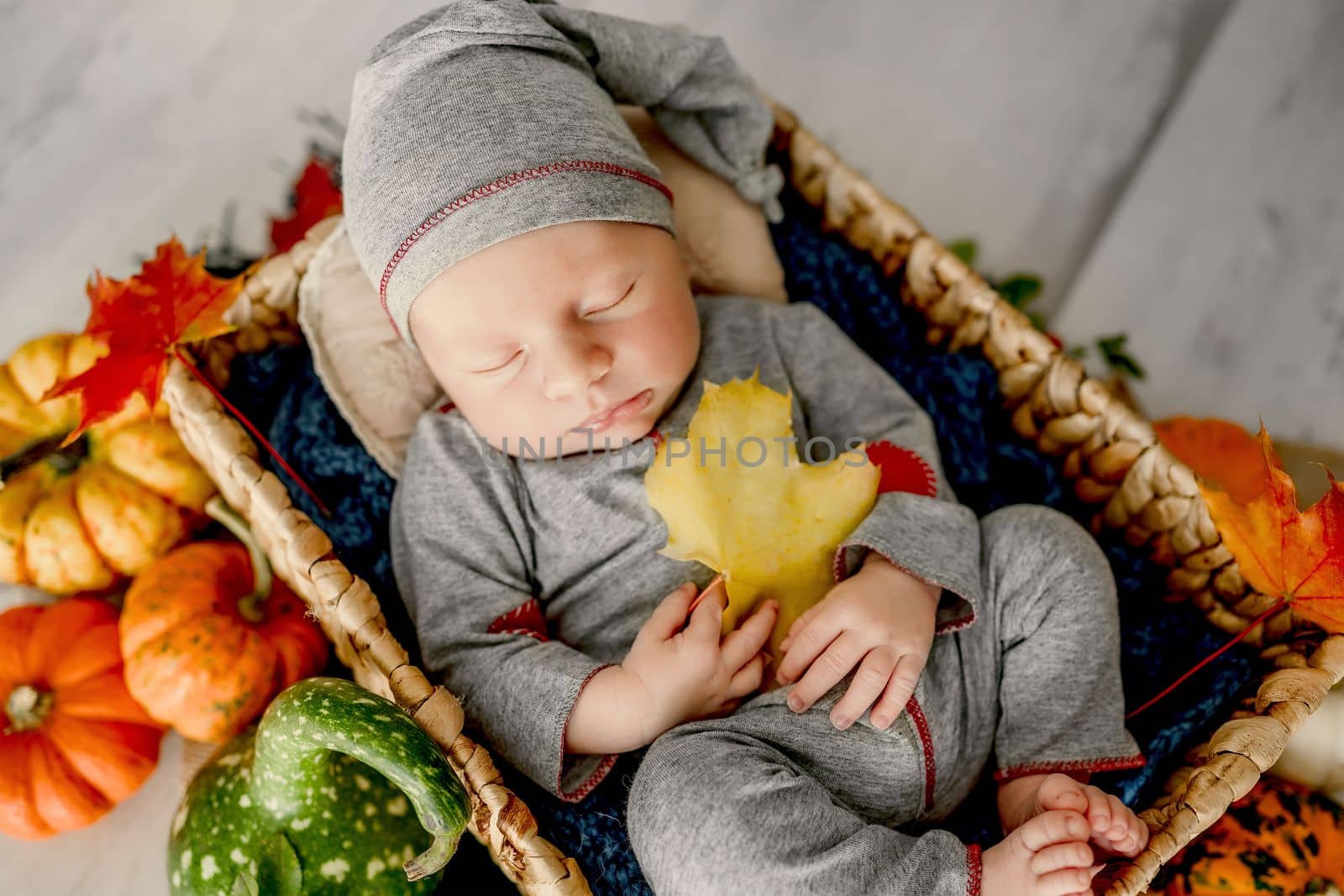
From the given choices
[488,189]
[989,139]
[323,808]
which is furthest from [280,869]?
[989,139]

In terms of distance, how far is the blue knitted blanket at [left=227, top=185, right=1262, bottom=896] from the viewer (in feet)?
3.57

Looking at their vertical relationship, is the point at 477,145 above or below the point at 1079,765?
above

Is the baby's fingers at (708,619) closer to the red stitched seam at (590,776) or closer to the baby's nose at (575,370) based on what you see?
the red stitched seam at (590,776)

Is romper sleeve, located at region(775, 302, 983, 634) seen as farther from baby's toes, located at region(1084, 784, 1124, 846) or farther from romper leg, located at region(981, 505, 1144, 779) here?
baby's toes, located at region(1084, 784, 1124, 846)

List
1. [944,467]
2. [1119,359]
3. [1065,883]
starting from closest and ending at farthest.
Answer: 1. [1065,883]
2. [944,467]
3. [1119,359]

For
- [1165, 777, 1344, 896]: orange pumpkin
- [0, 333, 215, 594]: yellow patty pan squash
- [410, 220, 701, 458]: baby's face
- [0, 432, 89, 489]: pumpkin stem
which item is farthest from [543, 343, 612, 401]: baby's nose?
[1165, 777, 1344, 896]: orange pumpkin

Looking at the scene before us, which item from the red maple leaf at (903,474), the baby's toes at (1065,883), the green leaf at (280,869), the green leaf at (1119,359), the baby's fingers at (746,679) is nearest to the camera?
the baby's toes at (1065,883)

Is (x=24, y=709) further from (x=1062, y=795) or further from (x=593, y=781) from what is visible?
(x=1062, y=795)

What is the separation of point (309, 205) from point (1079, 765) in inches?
52.8

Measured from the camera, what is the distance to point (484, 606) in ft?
3.73

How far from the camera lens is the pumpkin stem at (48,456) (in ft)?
3.99

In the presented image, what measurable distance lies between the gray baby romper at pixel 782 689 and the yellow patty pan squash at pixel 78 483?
310 millimetres

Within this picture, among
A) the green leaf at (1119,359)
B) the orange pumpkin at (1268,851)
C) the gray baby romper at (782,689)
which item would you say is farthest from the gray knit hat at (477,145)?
the orange pumpkin at (1268,851)

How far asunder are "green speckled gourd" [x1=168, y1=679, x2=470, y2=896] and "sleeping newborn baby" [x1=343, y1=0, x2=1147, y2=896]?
15 cm
